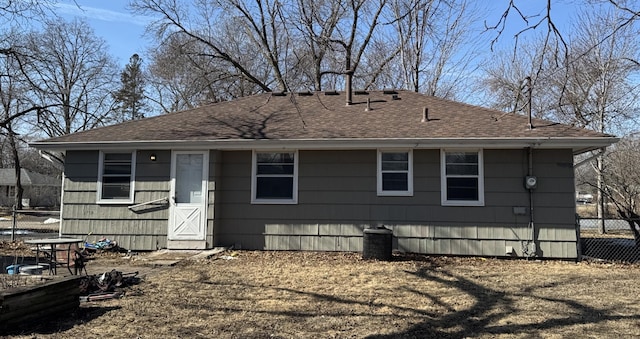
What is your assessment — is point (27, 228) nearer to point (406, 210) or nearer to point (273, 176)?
point (273, 176)

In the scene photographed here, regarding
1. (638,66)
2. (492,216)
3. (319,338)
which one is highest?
(638,66)

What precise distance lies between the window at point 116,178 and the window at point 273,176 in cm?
285

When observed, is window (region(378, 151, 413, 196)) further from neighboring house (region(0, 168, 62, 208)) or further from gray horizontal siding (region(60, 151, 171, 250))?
neighboring house (region(0, 168, 62, 208))

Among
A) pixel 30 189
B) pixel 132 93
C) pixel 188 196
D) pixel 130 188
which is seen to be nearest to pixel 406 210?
pixel 188 196

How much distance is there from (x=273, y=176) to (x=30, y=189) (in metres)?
41.2

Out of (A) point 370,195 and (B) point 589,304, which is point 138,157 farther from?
(B) point 589,304

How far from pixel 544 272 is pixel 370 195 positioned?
3.60 meters

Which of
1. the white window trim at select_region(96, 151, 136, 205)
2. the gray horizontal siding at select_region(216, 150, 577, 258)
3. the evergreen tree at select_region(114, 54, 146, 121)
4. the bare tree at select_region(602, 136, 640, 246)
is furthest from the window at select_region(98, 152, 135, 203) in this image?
the evergreen tree at select_region(114, 54, 146, 121)

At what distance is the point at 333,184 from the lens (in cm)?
936

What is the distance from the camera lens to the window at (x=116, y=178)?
9680 mm

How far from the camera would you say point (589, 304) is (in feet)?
17.2

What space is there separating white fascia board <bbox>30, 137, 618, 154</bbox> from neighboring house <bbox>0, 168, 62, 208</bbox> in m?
36.0

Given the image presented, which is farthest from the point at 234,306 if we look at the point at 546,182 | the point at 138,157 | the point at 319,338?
the point at 546,182

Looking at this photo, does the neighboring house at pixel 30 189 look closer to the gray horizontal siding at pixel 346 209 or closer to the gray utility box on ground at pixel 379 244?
the gray horizontal siding at pixel 346 209
